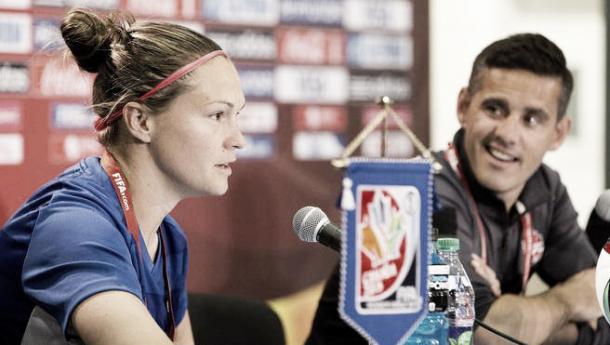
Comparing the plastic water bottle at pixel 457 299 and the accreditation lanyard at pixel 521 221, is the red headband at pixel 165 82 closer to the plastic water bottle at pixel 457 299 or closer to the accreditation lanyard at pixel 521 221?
the plastic water bottle at pixel 457 299

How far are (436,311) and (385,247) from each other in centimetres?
27

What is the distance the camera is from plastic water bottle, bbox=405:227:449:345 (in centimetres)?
116

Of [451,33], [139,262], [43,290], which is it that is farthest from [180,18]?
[43,290]

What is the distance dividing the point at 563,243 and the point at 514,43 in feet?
1.53

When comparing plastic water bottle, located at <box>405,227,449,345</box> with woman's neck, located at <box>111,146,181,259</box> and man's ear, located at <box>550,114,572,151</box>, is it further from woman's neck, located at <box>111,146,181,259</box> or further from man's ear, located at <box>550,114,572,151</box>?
man's ear, located at <box>550,114,572,151</box>

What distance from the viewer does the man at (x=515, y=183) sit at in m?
1.86

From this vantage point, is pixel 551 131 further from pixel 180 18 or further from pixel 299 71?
pixel 180 18

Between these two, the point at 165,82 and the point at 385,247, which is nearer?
the point at 385,247

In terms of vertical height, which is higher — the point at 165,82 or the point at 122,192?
the point at 165,82

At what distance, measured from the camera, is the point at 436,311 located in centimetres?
118

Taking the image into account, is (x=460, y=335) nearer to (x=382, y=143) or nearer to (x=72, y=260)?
(x=382, y=143)

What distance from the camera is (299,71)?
2406 mm

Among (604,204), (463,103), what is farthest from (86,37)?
(463,103)

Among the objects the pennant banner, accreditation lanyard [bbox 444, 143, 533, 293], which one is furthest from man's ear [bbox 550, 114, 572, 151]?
the pennant banner
